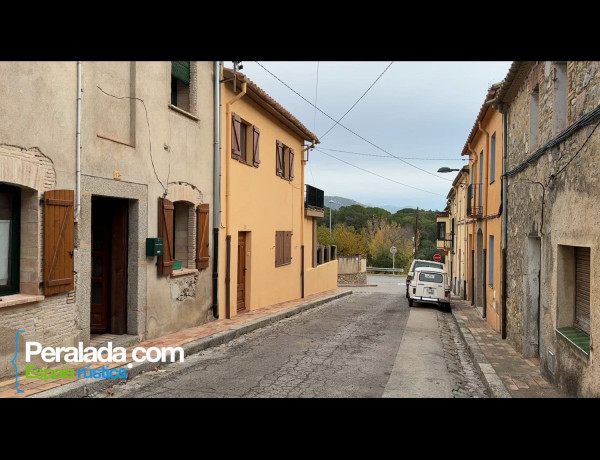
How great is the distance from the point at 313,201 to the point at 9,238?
14774 mm

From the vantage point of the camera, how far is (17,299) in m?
5.88

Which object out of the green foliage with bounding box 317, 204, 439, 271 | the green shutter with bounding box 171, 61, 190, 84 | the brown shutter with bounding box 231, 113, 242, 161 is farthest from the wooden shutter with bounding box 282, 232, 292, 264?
the green foliage with bounding box 317, 204, 439, 271

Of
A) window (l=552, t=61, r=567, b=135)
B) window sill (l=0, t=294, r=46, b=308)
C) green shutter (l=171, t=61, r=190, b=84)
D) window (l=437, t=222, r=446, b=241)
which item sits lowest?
window sill (l=0, t=294, r=46, b=308)

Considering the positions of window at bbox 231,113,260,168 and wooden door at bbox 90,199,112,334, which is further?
window at bbox 231,113,260,168

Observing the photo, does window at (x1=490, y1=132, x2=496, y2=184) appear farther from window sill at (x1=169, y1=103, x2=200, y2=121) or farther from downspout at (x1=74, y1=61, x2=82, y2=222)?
downspout at (x1=74, y1=61, x2=82, y2=222)

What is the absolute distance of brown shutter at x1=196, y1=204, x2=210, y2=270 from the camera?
34.3 feet

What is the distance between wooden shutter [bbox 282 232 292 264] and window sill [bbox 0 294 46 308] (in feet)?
35.6

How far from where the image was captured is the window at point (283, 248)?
15.9 m

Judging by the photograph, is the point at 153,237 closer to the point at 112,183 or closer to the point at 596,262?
the point at 112,183

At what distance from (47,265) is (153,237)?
103 inches

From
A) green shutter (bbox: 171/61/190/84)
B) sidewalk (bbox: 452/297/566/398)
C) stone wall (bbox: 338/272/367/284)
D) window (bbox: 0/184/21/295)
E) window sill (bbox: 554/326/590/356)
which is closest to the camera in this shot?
window sill (bbox: 554/326/590/356)

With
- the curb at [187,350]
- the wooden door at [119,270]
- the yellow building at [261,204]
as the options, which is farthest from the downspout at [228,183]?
the wooden door at [119,270]

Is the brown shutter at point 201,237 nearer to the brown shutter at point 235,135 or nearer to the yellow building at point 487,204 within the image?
the brown shutter at point 235,135

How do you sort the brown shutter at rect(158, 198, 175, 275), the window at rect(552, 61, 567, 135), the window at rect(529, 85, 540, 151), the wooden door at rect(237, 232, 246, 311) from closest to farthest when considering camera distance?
the window at rect(552, 61, 567, 135) → the window at rect(529, 85, 540, 151) → the brown shutter at rect(158, 198, 175, 275) → the wooden door at rect(237, 232, 246, 311)
